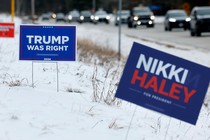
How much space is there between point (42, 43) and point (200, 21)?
24.7 m

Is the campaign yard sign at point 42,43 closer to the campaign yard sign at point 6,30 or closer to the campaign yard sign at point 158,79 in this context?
the campaign yard sign at point 158,79

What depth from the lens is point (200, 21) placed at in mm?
32438

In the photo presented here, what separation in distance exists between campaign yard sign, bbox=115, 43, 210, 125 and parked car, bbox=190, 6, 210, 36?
26538 millimetres

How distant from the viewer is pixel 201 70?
636 cm

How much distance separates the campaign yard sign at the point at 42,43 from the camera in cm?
857

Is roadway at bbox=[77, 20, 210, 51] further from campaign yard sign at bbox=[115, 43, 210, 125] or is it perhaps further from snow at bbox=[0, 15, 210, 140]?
campaign yard sign at bbox=[115, 43, 210, 125]

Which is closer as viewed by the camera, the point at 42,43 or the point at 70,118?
the point at 70,118

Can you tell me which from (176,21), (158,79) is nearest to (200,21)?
(176,21)

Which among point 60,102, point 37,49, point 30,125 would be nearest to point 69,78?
point 37,49

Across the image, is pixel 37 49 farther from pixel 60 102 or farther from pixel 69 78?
pixel 69 78

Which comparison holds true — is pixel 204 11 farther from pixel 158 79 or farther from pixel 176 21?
pixel 158 79

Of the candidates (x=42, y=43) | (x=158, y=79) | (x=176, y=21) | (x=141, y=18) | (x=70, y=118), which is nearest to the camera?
(x=158, y=79)

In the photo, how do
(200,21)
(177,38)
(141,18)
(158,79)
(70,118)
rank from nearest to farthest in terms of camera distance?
(158,79), (70,118), (200,21), (177,38), (141,18)

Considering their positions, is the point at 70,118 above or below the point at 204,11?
below
